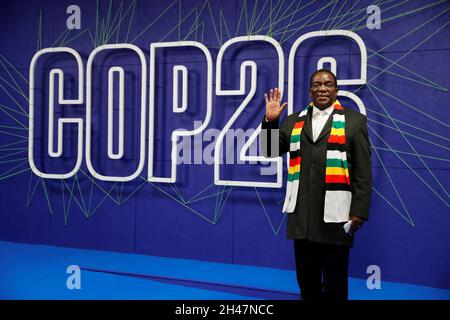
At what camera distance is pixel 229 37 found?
4.19 m

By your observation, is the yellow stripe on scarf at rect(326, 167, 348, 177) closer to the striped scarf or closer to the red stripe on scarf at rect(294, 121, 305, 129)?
the striped scarf

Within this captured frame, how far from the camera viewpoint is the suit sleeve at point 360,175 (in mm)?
2393

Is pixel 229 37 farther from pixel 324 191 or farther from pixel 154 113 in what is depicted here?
pixel 324 191

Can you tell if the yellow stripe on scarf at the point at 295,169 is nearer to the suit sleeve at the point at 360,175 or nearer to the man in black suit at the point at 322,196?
the man in black suit at the point at 322,196

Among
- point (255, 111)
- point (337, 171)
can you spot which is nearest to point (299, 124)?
point (337, 171)

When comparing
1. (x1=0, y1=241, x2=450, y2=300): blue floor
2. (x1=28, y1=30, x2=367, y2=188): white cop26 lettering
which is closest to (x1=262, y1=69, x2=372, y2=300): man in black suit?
(x1=0, y1=241, x2=450, y2=300): blue floor

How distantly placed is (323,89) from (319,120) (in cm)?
15

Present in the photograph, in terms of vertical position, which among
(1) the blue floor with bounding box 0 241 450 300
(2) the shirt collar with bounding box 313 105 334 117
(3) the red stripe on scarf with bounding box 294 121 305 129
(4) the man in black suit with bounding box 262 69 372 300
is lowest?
(1) the blue floor with bounding box 0 241 450 300

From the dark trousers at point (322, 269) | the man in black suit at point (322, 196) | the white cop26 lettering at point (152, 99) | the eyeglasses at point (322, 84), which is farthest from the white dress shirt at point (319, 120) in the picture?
the white cop26 lettering at point (152, 99)

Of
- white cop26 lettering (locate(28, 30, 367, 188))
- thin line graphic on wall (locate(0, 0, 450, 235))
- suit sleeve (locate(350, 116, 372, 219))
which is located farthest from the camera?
white cop26 lettering (locate(28, 30, 367, 188))

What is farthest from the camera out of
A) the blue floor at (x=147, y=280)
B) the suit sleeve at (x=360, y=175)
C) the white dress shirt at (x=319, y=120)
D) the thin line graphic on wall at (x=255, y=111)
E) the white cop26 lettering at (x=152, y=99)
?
the white cop26 lettering at (x=152, y=99)

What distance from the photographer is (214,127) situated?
167 inches

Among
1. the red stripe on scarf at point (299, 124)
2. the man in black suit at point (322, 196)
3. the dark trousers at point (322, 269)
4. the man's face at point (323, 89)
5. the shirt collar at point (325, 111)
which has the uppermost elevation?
the man's face at point (323, 89)

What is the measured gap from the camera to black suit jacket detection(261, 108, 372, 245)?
7.89 ft
